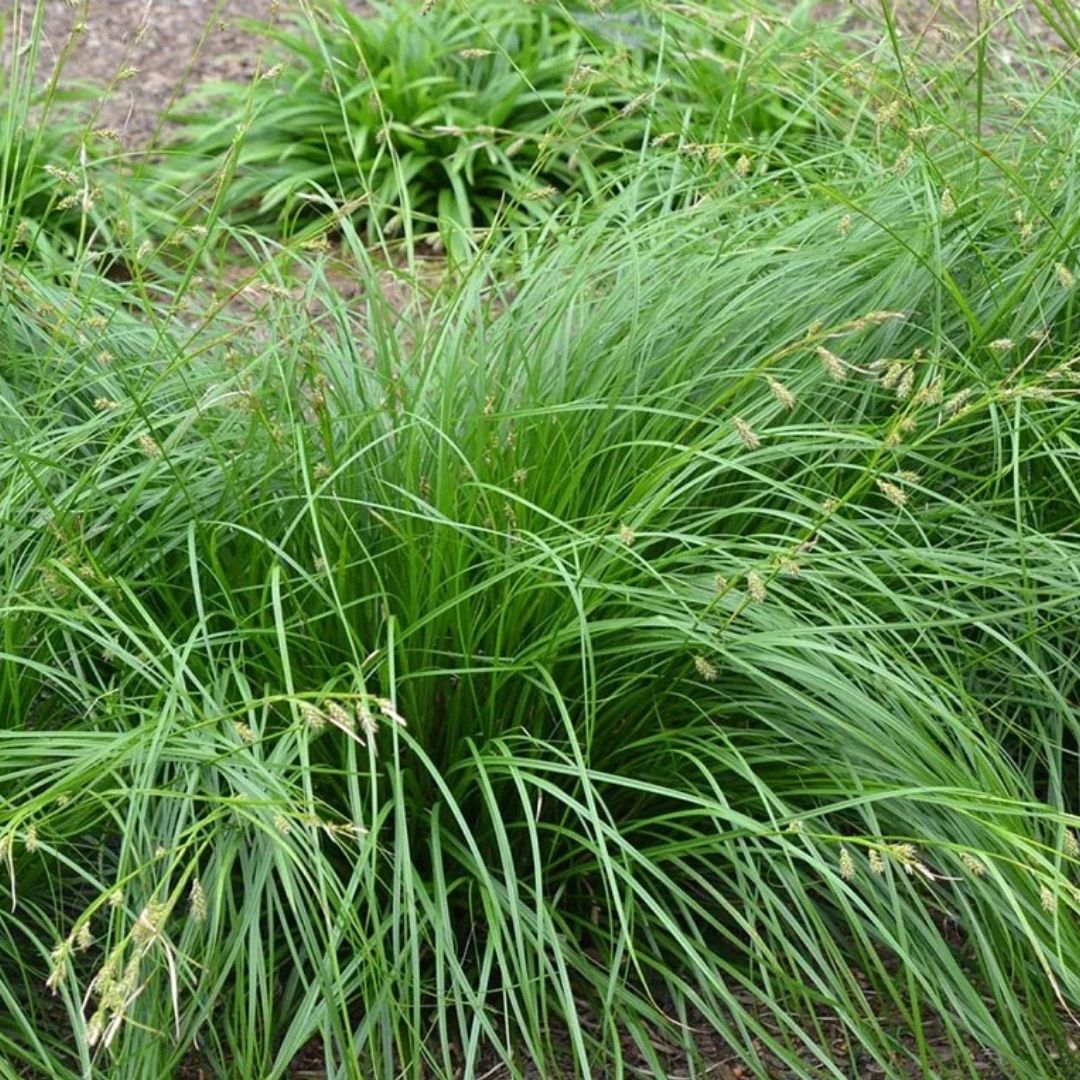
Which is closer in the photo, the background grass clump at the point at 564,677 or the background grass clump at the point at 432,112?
the background grass clump at the point at 564,677

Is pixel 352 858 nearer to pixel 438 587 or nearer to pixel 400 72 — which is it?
pixel 438 587

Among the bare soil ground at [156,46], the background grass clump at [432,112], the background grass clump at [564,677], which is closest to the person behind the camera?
the background grass clump at [564,677]

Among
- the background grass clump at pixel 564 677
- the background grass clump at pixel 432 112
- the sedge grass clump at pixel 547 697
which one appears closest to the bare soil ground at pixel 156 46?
the background grass clump at pixel 432 112

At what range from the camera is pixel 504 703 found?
3195mm

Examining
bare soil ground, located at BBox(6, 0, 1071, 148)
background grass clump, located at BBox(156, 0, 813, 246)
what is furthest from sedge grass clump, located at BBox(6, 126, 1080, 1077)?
bare soil ground, located at BBox(6, 0, 1071, 148)

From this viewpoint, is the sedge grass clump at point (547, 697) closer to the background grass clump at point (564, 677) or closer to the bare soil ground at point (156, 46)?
the background grass clump at point (564, 677)

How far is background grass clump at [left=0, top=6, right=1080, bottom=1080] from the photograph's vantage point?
2.84 m

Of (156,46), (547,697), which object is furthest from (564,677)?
(156,46)

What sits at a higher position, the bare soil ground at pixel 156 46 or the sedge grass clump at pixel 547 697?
the sedge grass clump at pixel 547 697

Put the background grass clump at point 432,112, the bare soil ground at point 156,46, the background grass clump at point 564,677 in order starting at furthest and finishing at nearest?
the bare soil ground at point 156,46 → the background grass clump at point 432,112 → the background grass clump at point 564,677

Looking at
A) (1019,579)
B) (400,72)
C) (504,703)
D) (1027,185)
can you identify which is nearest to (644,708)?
(504,703)

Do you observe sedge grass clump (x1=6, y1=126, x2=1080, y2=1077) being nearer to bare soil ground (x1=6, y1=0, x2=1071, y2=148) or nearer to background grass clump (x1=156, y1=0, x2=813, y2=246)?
background grass clump (x1=156, y1=0, x2=813, y2=246)

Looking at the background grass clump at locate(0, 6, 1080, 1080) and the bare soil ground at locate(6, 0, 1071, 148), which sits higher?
the background grass clump at locate(0, 6, 1080, 1080)

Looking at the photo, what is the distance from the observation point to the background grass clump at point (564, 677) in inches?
112
